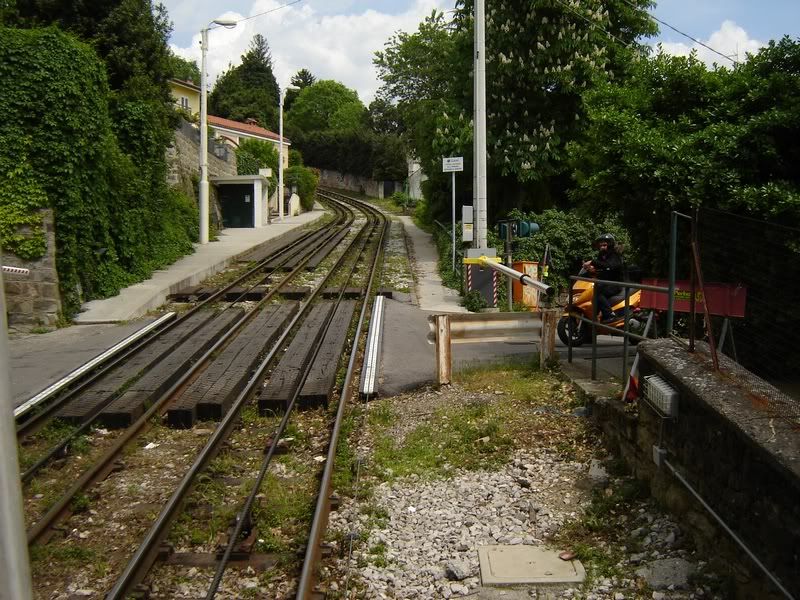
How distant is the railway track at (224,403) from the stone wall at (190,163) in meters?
12.6

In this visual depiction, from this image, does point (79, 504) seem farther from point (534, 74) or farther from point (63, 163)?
point (534, 74)

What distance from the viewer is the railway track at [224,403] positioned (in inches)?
200

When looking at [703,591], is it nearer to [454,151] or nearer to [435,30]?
[454,151]

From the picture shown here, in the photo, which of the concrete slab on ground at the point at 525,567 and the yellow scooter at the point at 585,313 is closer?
the concrete slab on ground at the point at 525,567

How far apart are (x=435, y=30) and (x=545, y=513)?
33.6 metres

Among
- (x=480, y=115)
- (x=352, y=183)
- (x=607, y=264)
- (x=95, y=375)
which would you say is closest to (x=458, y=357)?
(x=607, y=264)

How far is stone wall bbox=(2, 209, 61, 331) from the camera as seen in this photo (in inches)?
521

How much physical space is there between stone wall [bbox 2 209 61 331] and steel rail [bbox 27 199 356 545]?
12.1 ft

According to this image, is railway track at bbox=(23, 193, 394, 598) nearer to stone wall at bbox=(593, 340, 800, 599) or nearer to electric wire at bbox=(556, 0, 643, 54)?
stone wall at bbox=(593, 340, 800, 599)

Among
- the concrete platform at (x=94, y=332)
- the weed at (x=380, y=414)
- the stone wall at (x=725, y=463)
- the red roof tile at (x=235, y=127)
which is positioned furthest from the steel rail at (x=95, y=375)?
the red roof tile at (x=235, y=127)

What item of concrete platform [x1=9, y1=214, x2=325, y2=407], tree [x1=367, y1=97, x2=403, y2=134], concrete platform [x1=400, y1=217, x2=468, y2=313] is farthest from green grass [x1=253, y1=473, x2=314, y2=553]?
tree [x1=367, y1=97, x2=403, y2=134]

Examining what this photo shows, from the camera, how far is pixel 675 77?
8.98 meters

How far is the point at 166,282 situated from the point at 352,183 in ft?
219

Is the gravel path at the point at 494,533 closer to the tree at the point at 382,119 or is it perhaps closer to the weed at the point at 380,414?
the weed at the point at 380,414
